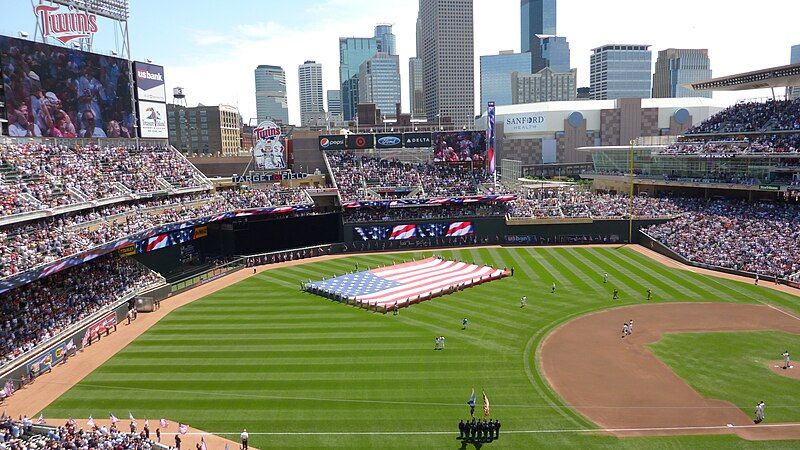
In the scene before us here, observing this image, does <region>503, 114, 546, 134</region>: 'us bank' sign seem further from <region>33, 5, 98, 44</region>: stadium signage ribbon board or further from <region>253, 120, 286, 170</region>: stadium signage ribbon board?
<region>33, 5, 98, 44</region>: stadium signage ribbon board

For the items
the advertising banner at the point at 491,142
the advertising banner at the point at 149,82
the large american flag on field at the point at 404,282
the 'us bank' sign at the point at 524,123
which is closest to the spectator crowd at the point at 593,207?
the advertising banner at the point at 491,142

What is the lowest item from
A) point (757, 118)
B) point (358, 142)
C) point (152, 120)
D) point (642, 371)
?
point (642, 371)

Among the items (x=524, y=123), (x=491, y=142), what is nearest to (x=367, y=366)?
(x=491, y=142)

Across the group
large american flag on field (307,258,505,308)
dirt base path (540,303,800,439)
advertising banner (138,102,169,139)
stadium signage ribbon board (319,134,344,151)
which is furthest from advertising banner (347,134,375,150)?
dirt base path (540,303,800,439)

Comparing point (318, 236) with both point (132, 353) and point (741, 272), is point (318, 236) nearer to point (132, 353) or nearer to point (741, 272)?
point (132, 353)

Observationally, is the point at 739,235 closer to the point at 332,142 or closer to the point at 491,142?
the point at 491,142

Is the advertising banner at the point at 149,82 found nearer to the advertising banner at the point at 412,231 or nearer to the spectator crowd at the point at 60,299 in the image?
the spectator crowd at the point at 60,299
